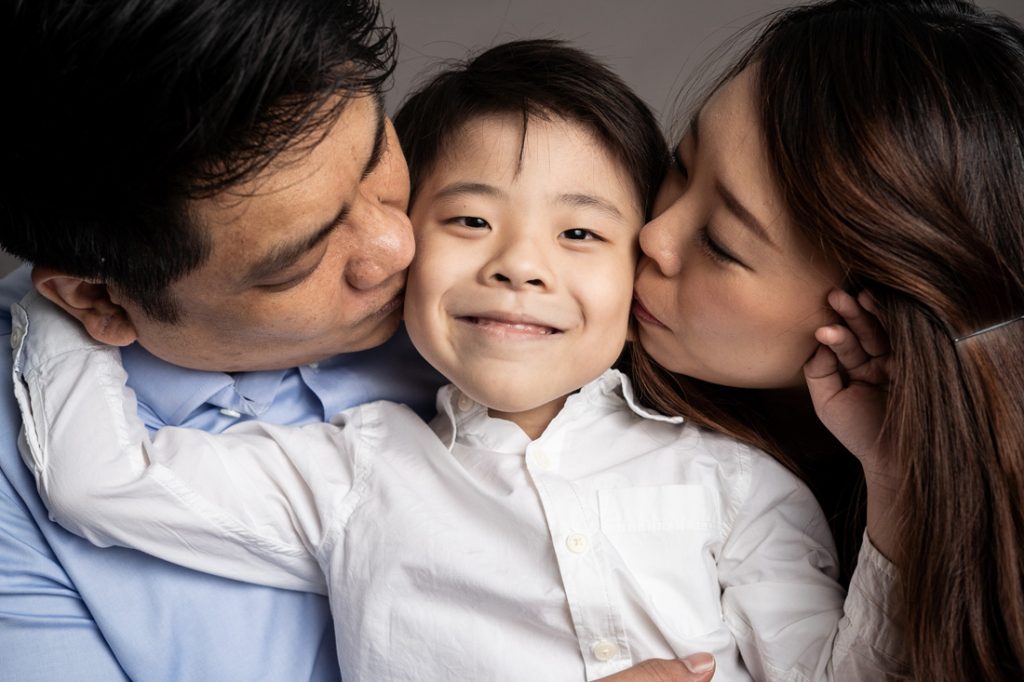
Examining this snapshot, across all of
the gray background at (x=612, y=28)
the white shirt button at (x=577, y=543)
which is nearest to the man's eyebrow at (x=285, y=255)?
the white shirt button at (x=577, y=543)

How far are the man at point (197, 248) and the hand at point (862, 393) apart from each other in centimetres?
37

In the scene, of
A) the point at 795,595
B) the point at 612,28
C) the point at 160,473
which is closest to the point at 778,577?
the point at 795,595

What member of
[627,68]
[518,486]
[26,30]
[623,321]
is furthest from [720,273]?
[627,68]

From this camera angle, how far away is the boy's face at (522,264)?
1.30 m

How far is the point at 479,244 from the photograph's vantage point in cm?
135

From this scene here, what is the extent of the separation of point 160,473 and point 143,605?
0.76 ft

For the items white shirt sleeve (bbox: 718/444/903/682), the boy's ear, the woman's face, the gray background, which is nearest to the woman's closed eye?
the woman's face

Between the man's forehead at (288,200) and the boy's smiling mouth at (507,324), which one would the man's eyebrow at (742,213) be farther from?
the man's forehead at (288,200)

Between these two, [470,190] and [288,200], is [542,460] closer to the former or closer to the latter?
[470,190]

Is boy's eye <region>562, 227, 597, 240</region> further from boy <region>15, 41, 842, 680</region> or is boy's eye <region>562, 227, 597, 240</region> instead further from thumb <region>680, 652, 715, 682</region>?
thumb <region>680, 652, 715, 682</region>

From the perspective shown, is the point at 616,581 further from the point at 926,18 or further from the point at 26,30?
the point at 26,30

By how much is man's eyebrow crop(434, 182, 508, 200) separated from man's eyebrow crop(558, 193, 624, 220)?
91mm

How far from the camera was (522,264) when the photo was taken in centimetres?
129

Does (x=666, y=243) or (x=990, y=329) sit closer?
(x=990, y=329)
